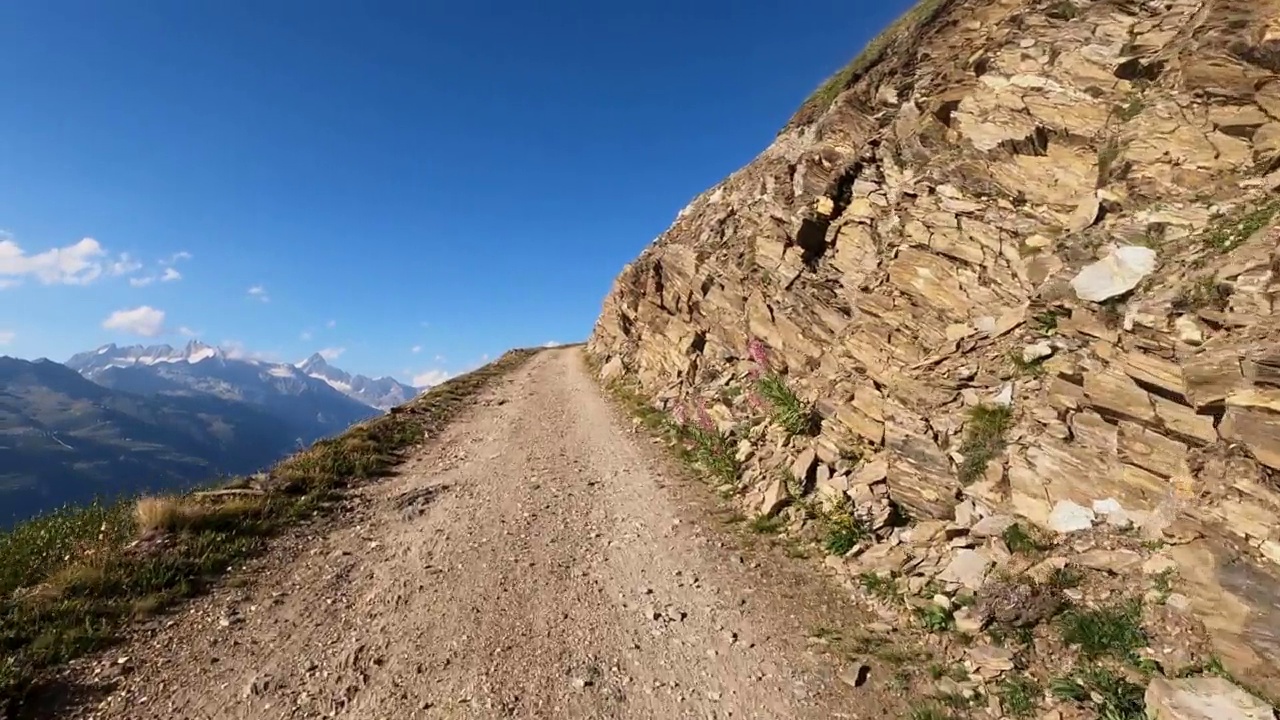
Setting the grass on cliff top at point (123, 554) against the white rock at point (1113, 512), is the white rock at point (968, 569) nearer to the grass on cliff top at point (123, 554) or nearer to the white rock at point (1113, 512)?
the white rock at point (1113, 512)

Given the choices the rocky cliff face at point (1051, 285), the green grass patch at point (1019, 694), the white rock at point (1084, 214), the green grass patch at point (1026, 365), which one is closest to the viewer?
the green grass patch at point (1019, 694)

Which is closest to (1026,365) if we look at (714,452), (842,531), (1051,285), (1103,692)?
(1051,285)

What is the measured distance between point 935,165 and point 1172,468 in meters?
11.8

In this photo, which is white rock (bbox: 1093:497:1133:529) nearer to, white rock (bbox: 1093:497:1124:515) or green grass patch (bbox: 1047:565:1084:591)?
white rock (bbox: 1093:497:1124:515)

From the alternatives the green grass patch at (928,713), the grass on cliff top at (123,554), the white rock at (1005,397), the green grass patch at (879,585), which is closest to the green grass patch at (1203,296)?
the white rock at (1005,397)

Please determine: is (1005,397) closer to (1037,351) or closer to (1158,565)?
(1037,351)

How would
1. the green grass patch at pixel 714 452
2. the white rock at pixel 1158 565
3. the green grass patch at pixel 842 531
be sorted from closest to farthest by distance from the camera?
1. the white rock at pixel 1158 565
2. the green grass patch at pixel 842 531
3. the green grass patch at pixel 714 452

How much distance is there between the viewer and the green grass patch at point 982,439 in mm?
11508

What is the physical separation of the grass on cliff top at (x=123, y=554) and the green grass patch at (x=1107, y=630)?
14.4 m

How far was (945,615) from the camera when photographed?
9594 mm

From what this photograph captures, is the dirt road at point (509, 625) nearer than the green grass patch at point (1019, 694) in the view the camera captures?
No

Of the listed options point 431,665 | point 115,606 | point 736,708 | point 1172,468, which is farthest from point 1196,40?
point 115,606

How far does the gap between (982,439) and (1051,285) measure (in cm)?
366

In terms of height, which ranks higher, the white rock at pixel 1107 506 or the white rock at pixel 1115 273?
the white rock at pixel 1115 273
